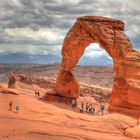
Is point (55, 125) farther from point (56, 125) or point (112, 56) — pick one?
point (112, 56)

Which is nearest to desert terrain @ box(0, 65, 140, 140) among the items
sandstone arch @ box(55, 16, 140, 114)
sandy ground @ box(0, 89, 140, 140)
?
sandy ground @ box(0, 89, 140, 140)

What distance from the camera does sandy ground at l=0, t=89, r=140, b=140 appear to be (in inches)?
1089

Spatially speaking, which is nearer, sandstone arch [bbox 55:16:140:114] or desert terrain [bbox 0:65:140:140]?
desert terrain [bbox 0:65:140:140]

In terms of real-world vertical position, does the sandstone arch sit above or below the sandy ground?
above

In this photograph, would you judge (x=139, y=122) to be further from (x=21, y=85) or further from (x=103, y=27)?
(x=21, y=85)

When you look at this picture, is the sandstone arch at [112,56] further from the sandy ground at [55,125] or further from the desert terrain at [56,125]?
the sandy ground at [55,125]

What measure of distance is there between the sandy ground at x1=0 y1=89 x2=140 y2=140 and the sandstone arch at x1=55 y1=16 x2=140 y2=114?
251cm

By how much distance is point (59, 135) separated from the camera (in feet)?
91.2

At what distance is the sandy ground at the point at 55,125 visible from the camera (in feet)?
90.7

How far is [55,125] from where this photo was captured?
30.3 metres

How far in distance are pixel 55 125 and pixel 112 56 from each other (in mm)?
11462

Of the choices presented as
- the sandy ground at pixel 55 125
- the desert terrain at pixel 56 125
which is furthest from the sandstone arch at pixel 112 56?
the sandy ground at pixel 55 125

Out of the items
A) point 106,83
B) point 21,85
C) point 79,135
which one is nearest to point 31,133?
point 79,135

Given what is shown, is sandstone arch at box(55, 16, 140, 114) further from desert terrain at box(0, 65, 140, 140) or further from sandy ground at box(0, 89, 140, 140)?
sandy ground at box(0, 89, 140, 140)
